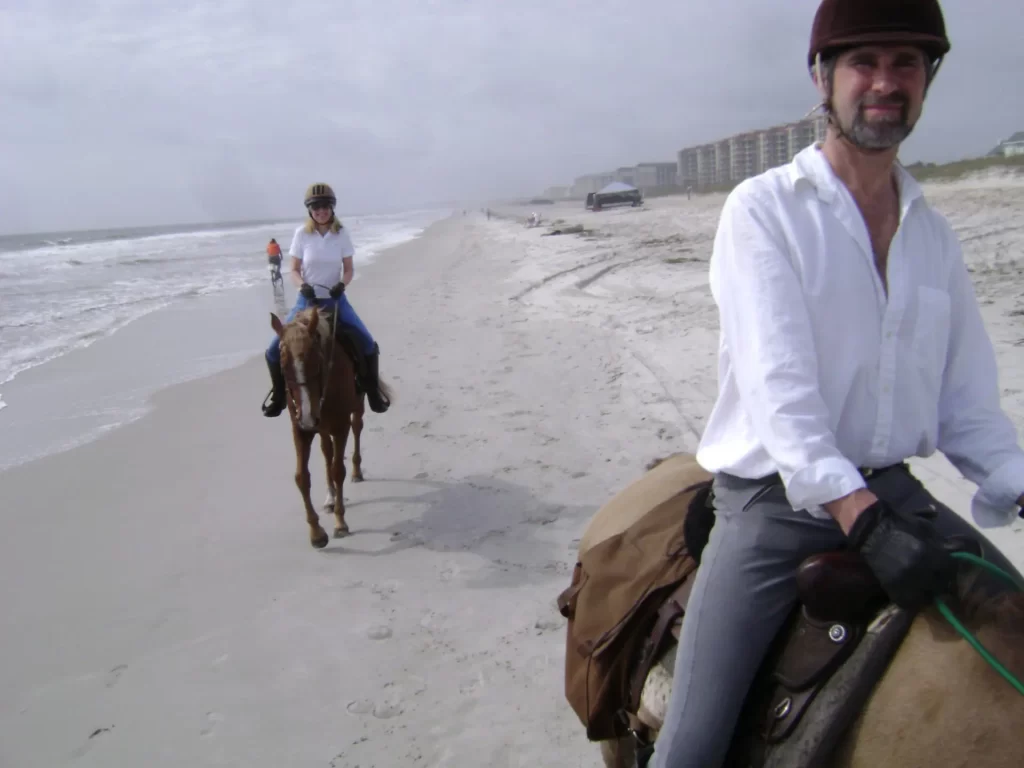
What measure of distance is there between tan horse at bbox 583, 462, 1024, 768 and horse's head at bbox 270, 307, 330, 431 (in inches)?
172

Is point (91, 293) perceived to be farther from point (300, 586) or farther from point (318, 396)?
point (300, 586)

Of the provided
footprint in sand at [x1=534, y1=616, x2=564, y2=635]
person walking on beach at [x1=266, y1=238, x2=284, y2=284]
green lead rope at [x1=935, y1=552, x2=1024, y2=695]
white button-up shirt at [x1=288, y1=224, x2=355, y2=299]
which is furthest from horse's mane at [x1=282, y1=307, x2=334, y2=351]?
person walking on beach at [x1=266, y1=238, x2=284, y2=284]

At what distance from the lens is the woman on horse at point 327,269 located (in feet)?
21.6

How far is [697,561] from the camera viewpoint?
226 cm

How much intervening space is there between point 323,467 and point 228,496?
96 cm

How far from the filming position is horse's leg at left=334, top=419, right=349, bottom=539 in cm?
587

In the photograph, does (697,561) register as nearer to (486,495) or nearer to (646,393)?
(486,495)

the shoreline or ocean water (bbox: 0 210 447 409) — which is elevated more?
ocean water (bbox: 0 210 447 409)

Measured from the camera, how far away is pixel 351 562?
5.41m

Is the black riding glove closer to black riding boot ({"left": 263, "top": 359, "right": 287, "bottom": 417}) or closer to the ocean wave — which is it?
black riding boot ({"left": 263, "top": 359, "right": 287, "bottom": 417})

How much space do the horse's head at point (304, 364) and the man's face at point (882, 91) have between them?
13.8 feet

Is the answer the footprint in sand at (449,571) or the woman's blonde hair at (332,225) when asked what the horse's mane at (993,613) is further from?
the woman's blonde hair at (332,225)

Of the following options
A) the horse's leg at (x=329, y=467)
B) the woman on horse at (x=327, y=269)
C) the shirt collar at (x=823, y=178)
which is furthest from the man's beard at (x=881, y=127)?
the woman on horse at (x=327, y=269)

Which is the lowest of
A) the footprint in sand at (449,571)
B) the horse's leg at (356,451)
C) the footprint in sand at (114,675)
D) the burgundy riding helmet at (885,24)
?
the footprint in sand at (449,571)
